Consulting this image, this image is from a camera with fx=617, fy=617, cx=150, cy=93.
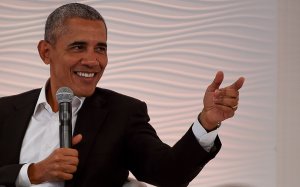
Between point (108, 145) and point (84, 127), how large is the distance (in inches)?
5.0

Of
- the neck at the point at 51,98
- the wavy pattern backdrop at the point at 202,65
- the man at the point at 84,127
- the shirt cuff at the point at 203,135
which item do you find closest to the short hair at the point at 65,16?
the man at the point at 84,127

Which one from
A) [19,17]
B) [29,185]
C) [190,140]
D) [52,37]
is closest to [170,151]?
[190,140]

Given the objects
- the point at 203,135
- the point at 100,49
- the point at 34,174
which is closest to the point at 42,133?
the point at 34,174

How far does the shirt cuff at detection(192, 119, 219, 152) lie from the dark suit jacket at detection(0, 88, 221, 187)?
15 cm

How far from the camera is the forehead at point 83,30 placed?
2604mm

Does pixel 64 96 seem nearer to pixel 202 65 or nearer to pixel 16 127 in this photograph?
pixel 16 127

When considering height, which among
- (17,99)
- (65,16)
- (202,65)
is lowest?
(17,99)

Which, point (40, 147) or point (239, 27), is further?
point (239, 27)

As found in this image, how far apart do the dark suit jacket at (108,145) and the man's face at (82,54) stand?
11cm

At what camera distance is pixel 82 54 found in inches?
103

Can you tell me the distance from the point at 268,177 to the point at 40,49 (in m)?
1.61

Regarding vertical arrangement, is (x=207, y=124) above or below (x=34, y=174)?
above

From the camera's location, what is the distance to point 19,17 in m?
3.81

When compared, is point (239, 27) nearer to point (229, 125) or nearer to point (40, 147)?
point (229, 125)
